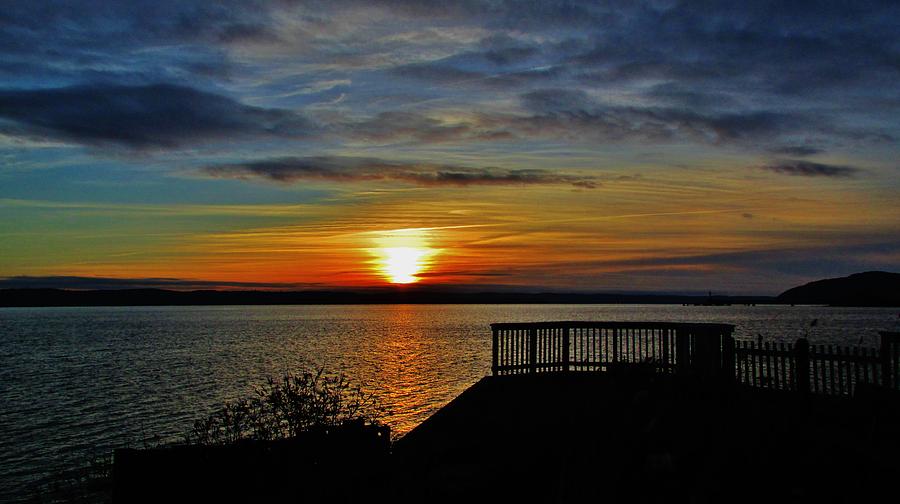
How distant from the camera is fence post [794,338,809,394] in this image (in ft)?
44.0

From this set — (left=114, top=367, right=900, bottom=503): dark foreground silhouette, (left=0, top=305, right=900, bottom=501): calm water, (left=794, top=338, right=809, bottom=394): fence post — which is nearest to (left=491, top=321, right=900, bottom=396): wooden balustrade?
(left=794, top=338, right=809, bottom=394): fence post

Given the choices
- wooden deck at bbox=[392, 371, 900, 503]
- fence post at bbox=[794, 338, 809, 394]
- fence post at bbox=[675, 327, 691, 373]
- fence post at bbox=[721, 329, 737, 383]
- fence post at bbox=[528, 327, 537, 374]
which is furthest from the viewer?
fence post at bbox=[528, 327, 537, 374]

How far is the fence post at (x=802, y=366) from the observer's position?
13.4 m

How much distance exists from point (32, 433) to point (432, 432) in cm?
2425

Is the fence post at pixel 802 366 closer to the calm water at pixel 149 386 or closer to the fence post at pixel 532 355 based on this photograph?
the fence post at pixel 532 355

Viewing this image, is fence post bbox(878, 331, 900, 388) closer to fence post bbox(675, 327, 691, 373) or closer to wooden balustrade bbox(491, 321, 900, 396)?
wooden balustrade bbox(491, 321, 900, 396)

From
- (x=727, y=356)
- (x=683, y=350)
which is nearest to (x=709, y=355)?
(x=727, y=356)

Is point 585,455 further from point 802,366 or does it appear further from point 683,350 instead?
point 683,350

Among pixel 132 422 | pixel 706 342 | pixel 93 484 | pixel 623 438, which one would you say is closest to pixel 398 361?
pixel 132 422

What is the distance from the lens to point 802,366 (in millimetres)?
13852

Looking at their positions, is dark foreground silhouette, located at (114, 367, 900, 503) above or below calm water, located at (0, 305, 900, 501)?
above

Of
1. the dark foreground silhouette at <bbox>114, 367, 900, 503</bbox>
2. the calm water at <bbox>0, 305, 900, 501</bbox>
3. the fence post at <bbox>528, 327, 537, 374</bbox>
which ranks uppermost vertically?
the fence post at <bbox>528, 327, 537, 374</bbox>

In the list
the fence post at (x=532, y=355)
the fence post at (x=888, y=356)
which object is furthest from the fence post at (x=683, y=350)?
the fence post at (x=888, y=356)

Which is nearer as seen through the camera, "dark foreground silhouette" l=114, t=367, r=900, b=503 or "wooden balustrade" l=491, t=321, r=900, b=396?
"dark foreground silhouette" l=114, t=367, r=900, b=503
